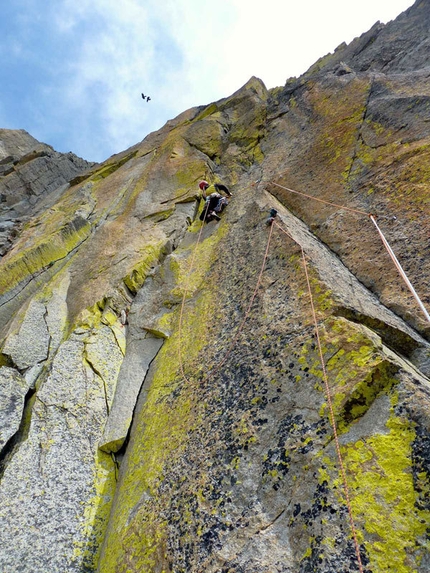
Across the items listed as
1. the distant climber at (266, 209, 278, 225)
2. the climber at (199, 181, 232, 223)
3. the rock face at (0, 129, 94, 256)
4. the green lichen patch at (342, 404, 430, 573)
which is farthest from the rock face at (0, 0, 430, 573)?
the rock face at (0, 129, 94, 256)

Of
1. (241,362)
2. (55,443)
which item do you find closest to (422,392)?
(241,362)

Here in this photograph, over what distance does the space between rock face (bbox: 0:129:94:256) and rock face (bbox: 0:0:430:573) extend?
14.5 meters

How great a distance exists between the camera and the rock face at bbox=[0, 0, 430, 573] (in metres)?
4.05

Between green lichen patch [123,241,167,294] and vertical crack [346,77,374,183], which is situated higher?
vertical crack [346,77,374,183]

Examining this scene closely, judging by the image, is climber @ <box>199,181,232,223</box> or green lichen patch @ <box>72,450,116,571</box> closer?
green lichen patch @ <box>72,450,116,571</box>

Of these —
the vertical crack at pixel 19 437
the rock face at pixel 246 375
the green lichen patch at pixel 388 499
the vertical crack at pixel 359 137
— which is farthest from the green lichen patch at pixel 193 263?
the green lichen patch at pixel 388 499

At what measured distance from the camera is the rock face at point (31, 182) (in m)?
26.0

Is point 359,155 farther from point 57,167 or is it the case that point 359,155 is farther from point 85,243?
point 57,167

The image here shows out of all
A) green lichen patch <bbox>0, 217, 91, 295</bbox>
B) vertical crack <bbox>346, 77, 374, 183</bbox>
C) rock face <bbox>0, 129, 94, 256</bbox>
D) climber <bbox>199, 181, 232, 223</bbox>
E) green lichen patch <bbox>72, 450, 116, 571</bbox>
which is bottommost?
green lichen patch <bbox>72, 450, 116, 571</bbox>

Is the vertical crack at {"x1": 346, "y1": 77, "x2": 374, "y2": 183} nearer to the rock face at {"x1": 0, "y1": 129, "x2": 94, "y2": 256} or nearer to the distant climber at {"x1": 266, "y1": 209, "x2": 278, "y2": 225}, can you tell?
the distant climber at {"x1": 266, "y1": 209, "x2": 278, "y2": 225}

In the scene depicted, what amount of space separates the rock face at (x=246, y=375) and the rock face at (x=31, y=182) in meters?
14.5

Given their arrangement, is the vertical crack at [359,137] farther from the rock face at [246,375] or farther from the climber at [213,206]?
the climber at [213,206]

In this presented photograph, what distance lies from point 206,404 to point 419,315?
411cm

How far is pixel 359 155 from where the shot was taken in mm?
10312
